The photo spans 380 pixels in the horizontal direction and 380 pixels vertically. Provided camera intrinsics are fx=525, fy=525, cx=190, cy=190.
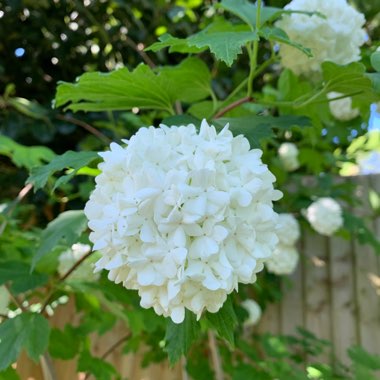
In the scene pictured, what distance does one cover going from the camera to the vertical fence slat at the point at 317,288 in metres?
2.78

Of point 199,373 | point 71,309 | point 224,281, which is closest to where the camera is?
point 224,281

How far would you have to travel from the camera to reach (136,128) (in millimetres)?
2426

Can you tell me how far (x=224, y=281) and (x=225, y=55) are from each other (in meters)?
0.35

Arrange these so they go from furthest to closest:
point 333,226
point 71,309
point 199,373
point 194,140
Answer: point 71,309
point 333,226
point 199,373
point 194,140

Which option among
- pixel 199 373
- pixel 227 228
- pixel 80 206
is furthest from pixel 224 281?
pixel 80 206

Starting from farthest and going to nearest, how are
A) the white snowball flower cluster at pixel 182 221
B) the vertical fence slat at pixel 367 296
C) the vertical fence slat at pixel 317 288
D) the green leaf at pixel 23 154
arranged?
1. the vertical fence slat at pixel 317 288
2. the vertical fence slat at pixel 367 296
3. the green leaf at pixel 23 154
4. the white snowball flower cluster at pixel 182 221

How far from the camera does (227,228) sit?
0.71m

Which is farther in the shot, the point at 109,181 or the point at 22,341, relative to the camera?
the point at 22,341

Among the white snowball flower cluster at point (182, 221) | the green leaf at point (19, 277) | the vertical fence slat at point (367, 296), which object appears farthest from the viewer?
the vertical fence slat at point (367, 296)

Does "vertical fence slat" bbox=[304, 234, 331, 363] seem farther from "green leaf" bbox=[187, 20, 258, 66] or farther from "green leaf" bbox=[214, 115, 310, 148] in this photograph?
"green leaf" bbox=[187, 20, 258, 66]

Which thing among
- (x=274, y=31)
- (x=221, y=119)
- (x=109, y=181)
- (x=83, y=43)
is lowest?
(x=109, y=181)

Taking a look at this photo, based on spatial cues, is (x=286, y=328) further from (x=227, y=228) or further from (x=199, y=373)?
(x=227, y=228)

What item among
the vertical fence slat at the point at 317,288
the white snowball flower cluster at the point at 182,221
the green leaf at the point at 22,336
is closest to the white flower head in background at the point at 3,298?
the green leaf at the point at 22,336

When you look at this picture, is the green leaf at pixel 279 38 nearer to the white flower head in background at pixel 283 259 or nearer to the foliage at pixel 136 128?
the foliage at pixel 136 128
